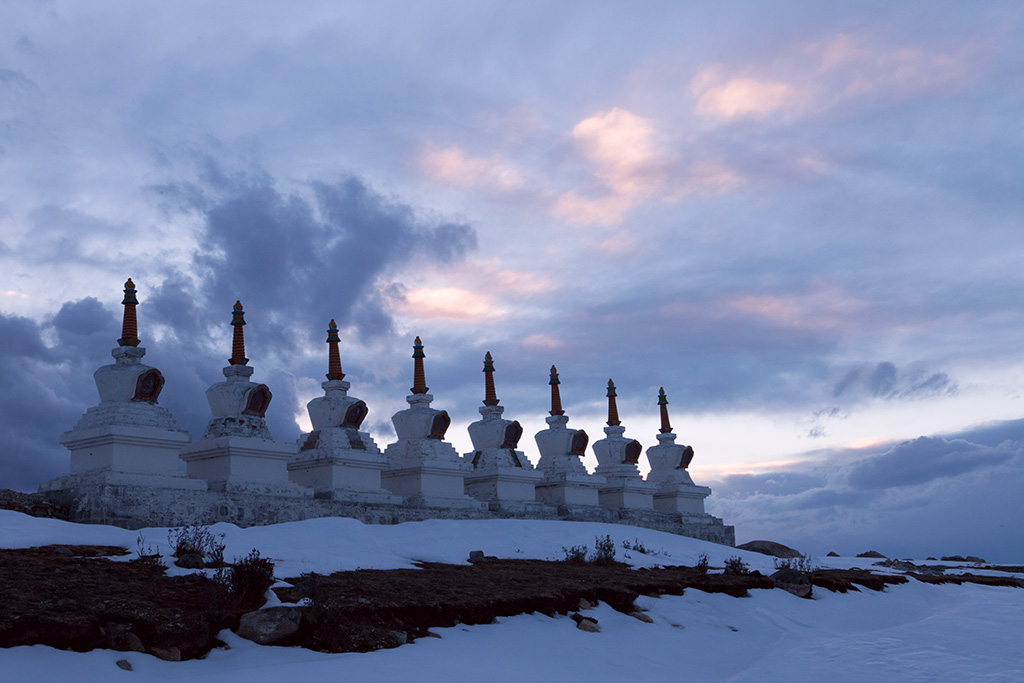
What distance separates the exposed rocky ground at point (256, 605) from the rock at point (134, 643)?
0.7 inches

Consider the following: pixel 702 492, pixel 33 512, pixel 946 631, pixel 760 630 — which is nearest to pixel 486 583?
pixel 760 630

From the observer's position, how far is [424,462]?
102 feet

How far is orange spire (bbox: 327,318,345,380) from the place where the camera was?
102 feet

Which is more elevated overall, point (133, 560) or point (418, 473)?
point (418, 473)

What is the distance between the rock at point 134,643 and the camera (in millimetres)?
10664

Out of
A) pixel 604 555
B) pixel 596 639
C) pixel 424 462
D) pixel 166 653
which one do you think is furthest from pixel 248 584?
pixel 424 462

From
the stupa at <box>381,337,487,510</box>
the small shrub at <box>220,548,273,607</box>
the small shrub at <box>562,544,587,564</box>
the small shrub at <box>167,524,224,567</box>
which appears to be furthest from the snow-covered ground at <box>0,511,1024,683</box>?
the stupa at <box>381,337,487,510</box>

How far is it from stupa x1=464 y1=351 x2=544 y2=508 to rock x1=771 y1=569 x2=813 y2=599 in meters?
13.5

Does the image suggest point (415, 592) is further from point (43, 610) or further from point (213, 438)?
point (213, 438)

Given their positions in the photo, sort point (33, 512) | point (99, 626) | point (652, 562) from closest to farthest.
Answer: point (99, 626), point (33, 512), point (652, 562)

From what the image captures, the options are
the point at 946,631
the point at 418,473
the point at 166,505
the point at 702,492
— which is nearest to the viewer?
the point at 946,631

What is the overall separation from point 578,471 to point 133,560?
960 inches

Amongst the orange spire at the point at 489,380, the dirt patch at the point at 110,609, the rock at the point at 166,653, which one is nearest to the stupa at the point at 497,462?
the orange spire at the point at 489,380

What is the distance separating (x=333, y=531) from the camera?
21234 mm
